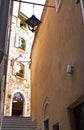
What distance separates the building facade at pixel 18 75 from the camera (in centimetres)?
1739

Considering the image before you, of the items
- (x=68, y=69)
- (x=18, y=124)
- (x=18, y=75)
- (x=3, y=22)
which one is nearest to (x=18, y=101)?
(x=18, y=75)

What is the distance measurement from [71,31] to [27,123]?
7006mm

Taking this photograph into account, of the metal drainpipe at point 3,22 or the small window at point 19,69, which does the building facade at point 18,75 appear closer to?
the small window at point 19,69

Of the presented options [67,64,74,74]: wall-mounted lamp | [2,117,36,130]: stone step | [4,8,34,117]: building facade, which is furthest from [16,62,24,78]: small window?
[67,64,74,74]: wall-mounted lamp

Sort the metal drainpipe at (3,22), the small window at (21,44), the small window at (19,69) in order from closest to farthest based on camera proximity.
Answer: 1. the metal drainpipe at (3,22)
2. the small window at (19,69)
3. the small window at (21,44)

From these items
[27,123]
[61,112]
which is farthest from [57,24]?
[27,123]

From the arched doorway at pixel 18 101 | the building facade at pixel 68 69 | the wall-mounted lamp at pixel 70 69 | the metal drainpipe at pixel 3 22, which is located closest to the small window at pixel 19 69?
the arched doorway at pixel 18 101

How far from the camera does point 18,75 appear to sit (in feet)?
60.3

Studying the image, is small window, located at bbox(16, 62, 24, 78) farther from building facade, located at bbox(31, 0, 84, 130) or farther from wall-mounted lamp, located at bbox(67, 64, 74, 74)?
wall-mounted lamp, located at bbox(67, 64, 74, 74)

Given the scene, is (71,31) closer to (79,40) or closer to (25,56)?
(79,40)

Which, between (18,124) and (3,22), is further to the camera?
(18,124)

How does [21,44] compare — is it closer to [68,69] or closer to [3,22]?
[68,69]

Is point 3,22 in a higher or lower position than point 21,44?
lower

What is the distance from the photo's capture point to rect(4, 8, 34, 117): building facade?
17391 mm
